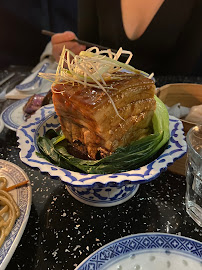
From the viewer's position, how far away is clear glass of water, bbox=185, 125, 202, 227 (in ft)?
3.29

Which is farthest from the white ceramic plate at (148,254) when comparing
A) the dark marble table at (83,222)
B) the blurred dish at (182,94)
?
the blurred dish at (182,94)

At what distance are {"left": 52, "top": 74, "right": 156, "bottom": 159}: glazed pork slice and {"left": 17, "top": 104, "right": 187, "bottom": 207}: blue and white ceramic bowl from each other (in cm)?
14

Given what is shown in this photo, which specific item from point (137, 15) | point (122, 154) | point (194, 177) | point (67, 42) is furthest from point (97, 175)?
point (137, 15)

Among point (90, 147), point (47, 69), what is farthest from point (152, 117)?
point (47, 69)

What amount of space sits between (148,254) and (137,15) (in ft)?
7.42

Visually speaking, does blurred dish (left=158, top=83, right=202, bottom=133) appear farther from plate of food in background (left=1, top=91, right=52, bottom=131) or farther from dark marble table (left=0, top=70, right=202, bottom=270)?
plate of food in background (left=1, top=91, right=52, bottom=131)

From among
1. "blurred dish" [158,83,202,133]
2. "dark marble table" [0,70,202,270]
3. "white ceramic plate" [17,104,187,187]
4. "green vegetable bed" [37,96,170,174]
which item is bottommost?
"dark marble table" [0,70,202,270]

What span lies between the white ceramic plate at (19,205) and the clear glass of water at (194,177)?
2.06ft

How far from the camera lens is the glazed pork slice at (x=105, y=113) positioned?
0.98 meters

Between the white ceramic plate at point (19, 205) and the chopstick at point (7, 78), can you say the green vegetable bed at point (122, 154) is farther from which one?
the chopstick at point (7, 78)

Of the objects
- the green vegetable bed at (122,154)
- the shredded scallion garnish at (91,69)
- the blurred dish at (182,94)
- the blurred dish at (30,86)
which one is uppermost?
the shredded scallion garnish at (91,69)

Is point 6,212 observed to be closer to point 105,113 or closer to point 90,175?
point 90,175

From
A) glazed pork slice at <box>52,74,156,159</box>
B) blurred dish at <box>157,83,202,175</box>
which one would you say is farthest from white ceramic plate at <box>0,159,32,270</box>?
blurred dish at <box>157,83,202,175</box>

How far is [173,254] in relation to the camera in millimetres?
792
